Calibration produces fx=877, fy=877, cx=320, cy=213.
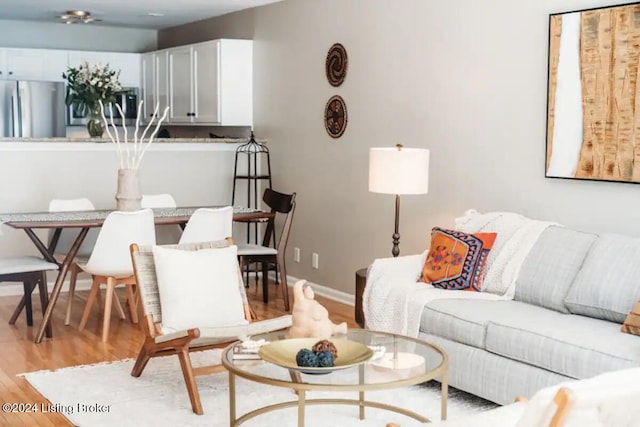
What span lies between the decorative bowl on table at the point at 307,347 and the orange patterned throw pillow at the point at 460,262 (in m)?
1.27

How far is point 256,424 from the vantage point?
3885 millimetres

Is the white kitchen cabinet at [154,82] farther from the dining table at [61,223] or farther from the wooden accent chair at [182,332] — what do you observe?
the wooden accent chair at [182,332]

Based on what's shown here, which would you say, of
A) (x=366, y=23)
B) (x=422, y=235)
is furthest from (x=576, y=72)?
(x=366, y=23)

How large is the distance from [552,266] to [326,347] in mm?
1617

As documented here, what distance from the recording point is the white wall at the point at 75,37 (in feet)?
30.0

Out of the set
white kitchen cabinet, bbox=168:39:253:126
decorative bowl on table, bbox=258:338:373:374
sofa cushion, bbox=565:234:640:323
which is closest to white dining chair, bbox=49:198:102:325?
white kitchen cabinet, bbox=168:39:253:126

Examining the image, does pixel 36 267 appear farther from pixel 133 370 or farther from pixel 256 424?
pixel 256 424

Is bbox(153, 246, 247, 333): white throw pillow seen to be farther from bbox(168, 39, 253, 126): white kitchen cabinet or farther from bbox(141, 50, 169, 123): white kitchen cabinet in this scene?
bbox(141, 50, 169, 123): white kitchen cabinet

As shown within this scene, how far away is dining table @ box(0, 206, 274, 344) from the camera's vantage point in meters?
5.36

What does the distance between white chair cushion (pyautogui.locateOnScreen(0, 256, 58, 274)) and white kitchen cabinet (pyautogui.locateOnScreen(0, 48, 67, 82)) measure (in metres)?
3.87

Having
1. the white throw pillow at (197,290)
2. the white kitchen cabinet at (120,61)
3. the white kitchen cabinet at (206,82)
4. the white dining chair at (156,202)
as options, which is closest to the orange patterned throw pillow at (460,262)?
the white throw pillow at (197,290)

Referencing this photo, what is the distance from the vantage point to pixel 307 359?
315 centimetres

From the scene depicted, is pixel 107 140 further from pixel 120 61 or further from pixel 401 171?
pixel 401 171

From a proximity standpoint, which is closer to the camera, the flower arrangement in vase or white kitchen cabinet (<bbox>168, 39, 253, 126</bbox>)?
the flower arrangement in vase
